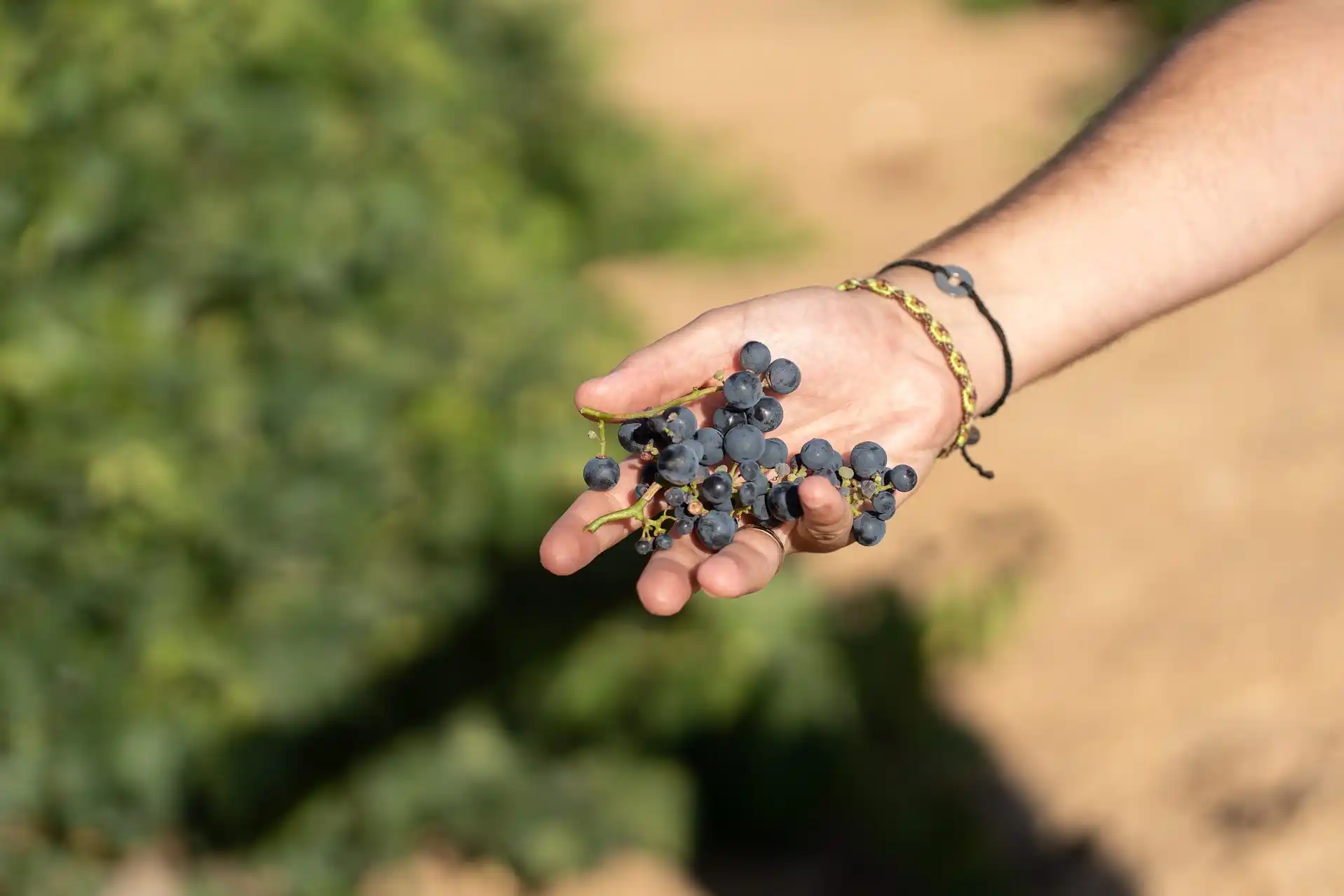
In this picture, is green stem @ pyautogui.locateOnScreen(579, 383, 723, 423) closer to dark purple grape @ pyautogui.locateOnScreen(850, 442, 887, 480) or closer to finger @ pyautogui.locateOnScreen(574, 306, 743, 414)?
finger @ pyautogui.locateOnScreen(574, 306, 743, 414)

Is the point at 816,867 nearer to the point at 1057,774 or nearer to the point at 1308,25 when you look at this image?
the point at 1057,774

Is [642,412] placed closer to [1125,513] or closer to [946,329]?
[946,329]

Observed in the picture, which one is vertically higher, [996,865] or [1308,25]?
[1308,25]

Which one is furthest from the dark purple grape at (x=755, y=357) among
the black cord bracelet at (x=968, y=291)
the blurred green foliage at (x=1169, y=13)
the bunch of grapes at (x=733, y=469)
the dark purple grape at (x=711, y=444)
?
the blurred green foliage at (x=1169, y=13)

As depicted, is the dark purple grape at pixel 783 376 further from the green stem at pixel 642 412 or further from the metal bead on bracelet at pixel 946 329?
the metal bead on bracelet at pixel 946 329

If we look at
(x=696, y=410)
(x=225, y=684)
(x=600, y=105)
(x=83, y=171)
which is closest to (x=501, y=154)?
(x=600, y=105)

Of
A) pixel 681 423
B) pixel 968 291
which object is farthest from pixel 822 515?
pixel 968 291

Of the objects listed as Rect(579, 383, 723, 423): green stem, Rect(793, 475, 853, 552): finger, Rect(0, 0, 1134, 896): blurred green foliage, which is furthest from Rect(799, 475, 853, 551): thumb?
Rect(0, 0, 1134, 896): blurred green foliage
